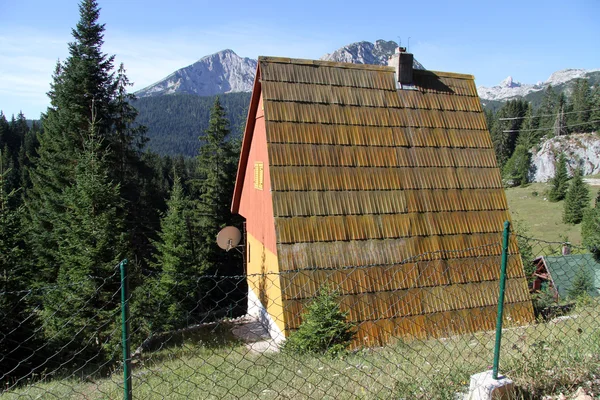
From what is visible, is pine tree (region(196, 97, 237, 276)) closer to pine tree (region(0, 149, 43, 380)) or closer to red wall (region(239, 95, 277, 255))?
red wall (region(239, 95, 277, 255))

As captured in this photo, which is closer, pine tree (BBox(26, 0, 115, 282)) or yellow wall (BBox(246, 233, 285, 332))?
yellow wall (BBox(246, 233, 285, 332))

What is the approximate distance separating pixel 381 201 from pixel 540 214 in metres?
56.9

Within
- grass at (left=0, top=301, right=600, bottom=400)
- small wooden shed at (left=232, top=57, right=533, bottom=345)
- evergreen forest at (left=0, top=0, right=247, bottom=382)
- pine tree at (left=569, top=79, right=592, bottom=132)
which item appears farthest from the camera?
pine tree at (left=569, top=79, right=592, bottom=132)

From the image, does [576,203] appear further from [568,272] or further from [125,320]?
[125,320]

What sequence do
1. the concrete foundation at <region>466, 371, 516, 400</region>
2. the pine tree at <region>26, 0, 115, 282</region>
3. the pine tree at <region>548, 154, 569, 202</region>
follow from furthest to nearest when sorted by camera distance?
the pine tree at <region>548, 154, 569, 202</region>
the pine tree at <region>26, 0, 115, 282</region>
the concrete foundation at <region>466, 371, 516, 400</region>

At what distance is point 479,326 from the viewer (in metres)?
8.84

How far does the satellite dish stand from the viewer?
16391 millimetres

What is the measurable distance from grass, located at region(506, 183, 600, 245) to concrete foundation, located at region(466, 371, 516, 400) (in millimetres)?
34200

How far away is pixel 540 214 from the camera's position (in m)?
56.7

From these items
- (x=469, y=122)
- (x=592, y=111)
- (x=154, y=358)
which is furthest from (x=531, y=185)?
(x=154, y=358)

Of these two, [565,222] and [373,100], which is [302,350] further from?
[565,222]

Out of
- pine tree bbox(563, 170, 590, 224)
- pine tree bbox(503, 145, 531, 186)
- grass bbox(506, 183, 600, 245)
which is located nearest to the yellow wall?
grass bbox(506, 183, 600, 245)

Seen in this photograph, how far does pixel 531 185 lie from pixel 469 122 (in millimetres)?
81795

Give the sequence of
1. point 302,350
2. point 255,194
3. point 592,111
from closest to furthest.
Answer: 1. point 302,350
2. point 255,194
3. point 592,111
